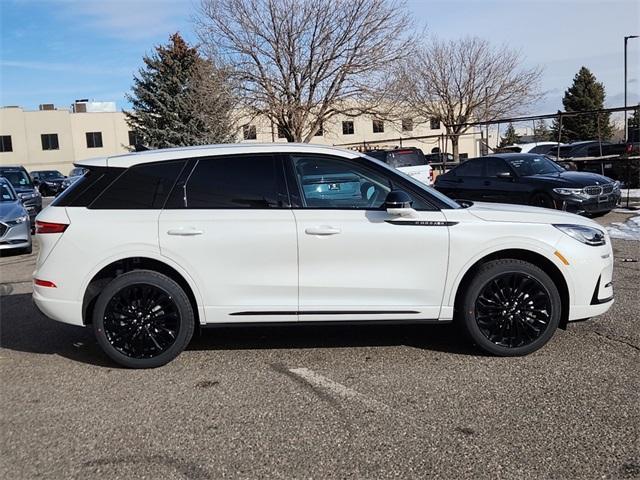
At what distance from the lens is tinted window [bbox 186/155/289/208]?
4.59m

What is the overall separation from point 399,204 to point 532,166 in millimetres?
9838

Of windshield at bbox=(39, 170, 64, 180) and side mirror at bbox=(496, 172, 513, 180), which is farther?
windshield at bbox=(39, 170, 64, 180)

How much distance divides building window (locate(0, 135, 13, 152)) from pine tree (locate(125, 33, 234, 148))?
102 feet

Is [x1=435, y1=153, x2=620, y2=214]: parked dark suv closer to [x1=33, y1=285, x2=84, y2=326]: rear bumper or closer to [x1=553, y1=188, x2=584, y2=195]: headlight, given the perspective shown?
[x1=553, y1=188, x2=584, y2=195]: headlight

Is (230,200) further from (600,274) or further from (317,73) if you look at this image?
(317,73)

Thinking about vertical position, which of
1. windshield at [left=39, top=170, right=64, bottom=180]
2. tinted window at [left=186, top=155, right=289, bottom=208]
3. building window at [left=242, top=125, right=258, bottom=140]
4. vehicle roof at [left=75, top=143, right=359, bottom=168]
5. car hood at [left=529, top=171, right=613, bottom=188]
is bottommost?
car hood at [left=529, top=171, right=613, bottom=188]

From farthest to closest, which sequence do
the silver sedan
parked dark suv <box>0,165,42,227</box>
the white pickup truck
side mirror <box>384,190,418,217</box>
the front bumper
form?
the white pickup truck
parked dark suv <box>0,165,42,227</box>
the front bumper
the silver sedan
side mirror <box>384,190,418,217</box>

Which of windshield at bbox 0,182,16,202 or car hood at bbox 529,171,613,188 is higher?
windshield at bbox 0,182,16,202

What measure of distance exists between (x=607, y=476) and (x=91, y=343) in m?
4.21

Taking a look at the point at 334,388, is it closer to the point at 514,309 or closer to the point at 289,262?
the point at 289,262

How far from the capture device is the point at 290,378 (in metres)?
4.32

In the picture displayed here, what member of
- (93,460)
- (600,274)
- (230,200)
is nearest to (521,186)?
(600,274)

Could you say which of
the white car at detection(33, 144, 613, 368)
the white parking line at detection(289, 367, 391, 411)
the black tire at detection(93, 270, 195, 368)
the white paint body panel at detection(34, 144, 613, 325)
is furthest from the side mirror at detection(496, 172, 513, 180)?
the black tire at detection(93, 270, 195, 368)

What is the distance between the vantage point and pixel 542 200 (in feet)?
40.8
